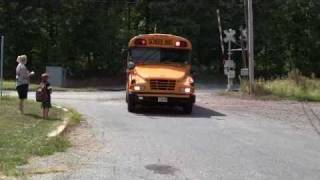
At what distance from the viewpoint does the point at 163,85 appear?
21.6m

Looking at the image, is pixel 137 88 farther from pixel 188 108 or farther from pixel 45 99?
pixel 45 99

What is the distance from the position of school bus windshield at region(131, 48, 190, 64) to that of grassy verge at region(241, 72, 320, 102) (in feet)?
24.6

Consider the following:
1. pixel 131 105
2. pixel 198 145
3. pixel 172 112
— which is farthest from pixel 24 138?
pixel 172 112

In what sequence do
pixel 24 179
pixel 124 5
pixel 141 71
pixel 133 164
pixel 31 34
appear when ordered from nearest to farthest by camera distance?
1. pixel 24 179
2. pixel 133 164
3. pixel 141 71
4. pixel 31 34
5. pixel 124 5

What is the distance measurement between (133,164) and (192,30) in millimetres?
38155

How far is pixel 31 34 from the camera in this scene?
46938 mm

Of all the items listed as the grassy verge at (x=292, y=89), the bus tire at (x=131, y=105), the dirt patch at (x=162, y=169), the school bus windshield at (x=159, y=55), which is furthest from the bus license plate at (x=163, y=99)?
the dirt patch at (x=162, y=169)

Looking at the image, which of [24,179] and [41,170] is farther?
[41,170]

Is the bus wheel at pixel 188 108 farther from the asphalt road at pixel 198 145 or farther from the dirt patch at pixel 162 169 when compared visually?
the dirt patch at pixel 162 169

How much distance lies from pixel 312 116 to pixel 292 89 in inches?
331

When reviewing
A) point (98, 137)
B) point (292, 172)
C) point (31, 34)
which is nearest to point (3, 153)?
point (98, 137)

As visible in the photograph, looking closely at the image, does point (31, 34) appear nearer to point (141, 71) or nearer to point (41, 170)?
point (141, 71)

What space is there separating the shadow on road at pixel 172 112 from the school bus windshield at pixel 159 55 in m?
1.63

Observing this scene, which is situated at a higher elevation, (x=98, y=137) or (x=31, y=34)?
(x=31, y=34)
